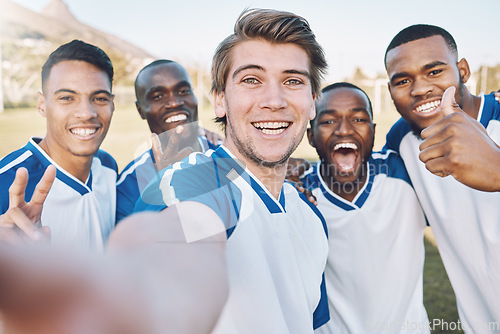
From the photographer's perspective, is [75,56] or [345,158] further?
[345,158]

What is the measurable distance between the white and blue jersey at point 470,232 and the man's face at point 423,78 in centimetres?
21

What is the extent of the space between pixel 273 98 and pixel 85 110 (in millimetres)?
1366

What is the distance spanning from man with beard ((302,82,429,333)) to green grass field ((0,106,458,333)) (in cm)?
90

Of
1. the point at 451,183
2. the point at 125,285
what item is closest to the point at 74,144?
the point at 125,285

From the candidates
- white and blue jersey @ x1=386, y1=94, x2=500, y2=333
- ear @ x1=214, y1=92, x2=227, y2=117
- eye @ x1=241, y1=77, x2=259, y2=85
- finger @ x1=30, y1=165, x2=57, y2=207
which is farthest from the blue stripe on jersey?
finger @ x1=30, y1=165, x2=57, y2=207

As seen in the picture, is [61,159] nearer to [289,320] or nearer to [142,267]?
[289,320]

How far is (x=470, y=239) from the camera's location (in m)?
2.23

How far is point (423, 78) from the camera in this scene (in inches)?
95.6

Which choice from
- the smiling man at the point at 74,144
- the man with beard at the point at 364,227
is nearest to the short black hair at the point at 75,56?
the smiling man at the point at 74,144

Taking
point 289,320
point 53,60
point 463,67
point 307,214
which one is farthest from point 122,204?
point 463,67

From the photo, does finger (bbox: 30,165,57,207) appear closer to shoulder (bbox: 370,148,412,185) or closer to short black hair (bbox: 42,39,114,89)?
short black hair (bbox: 42,39,114,89)

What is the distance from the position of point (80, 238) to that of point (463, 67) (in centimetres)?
289

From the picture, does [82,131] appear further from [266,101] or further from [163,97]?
[266,101]

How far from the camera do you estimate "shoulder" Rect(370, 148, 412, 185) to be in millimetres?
2568
